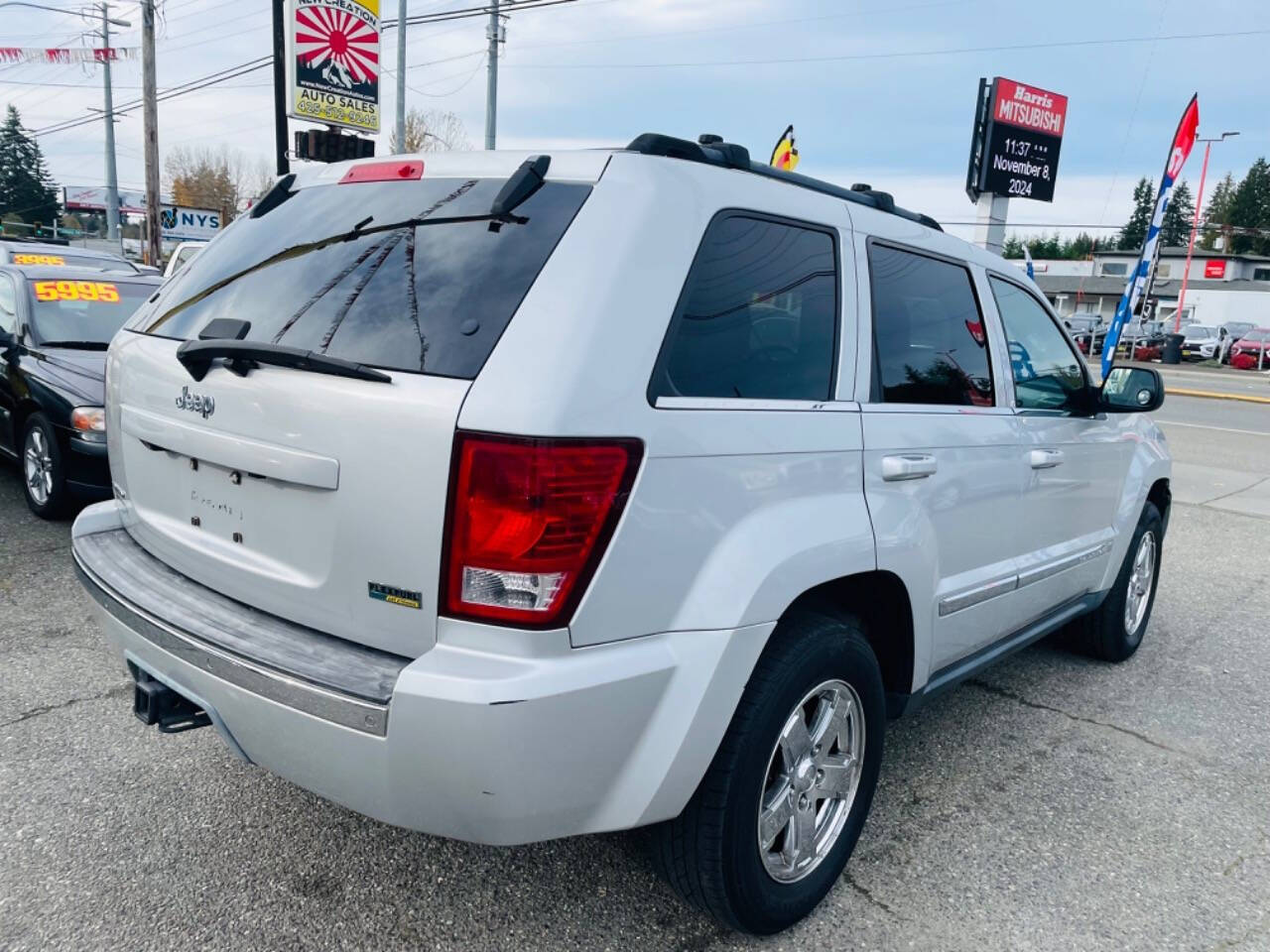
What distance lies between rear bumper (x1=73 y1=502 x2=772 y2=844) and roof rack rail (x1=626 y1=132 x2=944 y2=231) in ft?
3.69

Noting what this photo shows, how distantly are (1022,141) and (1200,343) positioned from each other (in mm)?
28725

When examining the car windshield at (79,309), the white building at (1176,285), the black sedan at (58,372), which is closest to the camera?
the black sedan at (58,372)

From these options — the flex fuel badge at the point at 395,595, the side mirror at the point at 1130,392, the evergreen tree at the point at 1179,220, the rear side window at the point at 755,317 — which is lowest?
the flex fuel badge at the point at 395,595

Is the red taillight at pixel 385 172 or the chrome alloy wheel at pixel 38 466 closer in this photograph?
the red taillight at pixel 385 172

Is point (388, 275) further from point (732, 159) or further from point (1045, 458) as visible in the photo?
point (1045, 458)

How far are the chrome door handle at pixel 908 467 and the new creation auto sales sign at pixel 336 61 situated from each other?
426 inches

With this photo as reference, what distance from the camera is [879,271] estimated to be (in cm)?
283

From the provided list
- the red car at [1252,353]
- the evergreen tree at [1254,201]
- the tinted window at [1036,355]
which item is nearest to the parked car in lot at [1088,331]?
the red car at [1252,353]

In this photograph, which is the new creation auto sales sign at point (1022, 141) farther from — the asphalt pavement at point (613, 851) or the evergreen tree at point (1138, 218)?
the evergreen tree at point (1138, 218)

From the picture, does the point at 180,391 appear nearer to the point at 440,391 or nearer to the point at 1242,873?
the point at 440,391

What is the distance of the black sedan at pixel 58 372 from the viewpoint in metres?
5.69

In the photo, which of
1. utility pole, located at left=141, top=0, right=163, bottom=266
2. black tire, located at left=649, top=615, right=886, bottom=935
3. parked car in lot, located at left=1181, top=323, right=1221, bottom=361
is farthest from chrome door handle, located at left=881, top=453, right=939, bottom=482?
parked car in lot, located at left=1181, top=323, right=1221, bottom=361

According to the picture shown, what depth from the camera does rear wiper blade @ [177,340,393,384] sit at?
6.71 feet

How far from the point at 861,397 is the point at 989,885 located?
4.75ft
